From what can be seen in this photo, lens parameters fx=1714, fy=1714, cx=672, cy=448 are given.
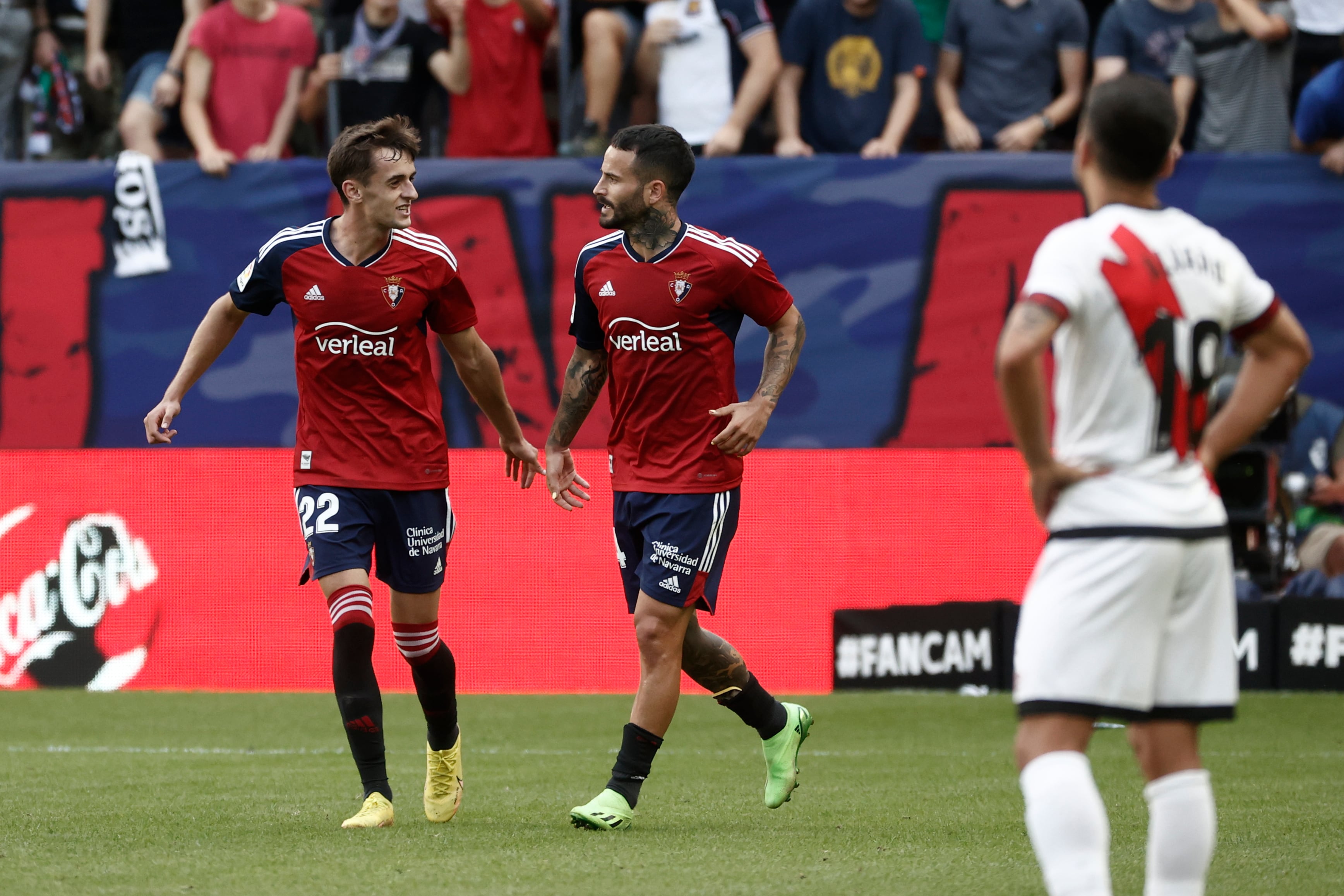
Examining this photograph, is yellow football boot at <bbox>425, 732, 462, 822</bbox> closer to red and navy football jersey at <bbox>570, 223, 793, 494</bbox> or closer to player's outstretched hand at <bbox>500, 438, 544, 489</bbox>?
player's outstretched hand at <bbox>500, 438, 544, 489</bbox>

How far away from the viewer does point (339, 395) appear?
5.86m

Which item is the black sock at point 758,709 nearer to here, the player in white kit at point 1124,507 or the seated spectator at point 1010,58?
the player in white kit at point 1124,507

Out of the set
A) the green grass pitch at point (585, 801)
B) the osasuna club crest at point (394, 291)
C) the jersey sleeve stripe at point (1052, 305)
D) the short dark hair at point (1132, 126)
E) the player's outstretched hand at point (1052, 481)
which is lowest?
the green grass pitch at point (585, 801)

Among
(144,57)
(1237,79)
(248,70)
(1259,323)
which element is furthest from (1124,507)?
(144,57)

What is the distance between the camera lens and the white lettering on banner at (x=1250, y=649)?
1001 cm

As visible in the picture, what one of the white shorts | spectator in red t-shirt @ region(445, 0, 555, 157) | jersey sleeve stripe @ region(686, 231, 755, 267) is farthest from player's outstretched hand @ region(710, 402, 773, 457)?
spectator in red t-shirt @ region(445, 0, 555, 157)

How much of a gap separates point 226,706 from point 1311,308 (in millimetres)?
7123

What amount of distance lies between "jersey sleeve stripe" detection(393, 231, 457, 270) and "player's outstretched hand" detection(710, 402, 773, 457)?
1081 mm

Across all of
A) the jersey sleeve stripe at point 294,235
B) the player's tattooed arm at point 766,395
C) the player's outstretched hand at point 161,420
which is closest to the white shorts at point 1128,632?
the player's tattooed arm at point 766,395

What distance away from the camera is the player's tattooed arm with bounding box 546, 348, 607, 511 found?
6129mm

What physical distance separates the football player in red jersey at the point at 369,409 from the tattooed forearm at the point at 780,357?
38.7 inches

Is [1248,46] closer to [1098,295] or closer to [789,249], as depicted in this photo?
[789,249]

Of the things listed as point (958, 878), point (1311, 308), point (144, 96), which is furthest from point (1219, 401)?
point (144, 96)

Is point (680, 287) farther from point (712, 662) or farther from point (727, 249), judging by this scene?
point (712, 662)
